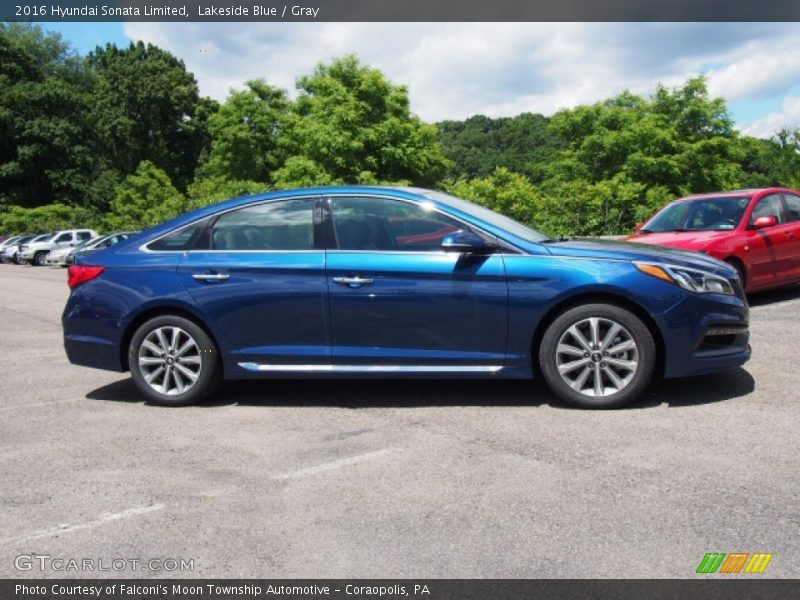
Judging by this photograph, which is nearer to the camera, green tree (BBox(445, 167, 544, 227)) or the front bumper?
the front bumper

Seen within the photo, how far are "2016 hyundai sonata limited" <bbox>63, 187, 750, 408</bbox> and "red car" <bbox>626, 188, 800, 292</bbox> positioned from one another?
13.6 feet

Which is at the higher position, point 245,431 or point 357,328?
point 357,328

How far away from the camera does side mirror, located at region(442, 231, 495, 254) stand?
212 inches

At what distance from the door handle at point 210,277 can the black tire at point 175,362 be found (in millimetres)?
345

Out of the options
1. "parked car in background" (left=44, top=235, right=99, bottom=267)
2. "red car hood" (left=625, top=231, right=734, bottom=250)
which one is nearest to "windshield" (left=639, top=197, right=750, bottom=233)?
"red car hood" (left=625, top=231, right=734, bottom=250)

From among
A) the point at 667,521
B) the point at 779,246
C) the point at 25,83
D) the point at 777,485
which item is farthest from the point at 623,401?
the point at 25,83

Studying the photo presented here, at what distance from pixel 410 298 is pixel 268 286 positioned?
3.51 feet

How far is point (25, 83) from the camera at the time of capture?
221 ft

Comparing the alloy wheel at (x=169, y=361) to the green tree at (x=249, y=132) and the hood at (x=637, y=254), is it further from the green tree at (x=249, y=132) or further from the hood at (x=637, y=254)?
the green tree at (x=249, y=132)

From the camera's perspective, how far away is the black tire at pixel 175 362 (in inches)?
231

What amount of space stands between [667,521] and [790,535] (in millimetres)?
495

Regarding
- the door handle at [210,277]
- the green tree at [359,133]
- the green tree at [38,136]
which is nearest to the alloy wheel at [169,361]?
the door handle at [210,277]

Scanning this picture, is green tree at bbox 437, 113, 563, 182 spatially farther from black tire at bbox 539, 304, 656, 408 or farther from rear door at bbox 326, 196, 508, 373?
black tire at bbox 539, 304, 656, 408
